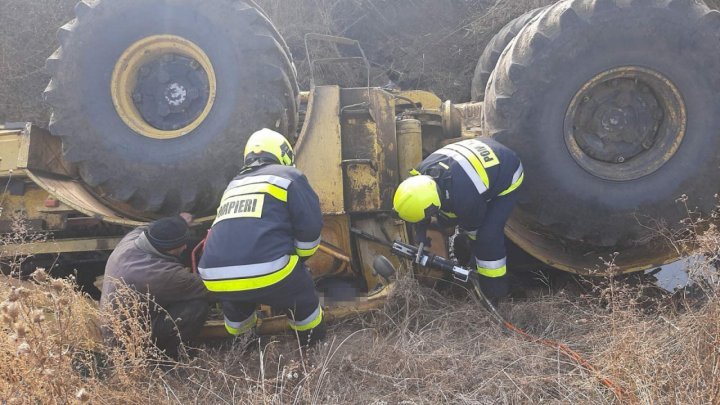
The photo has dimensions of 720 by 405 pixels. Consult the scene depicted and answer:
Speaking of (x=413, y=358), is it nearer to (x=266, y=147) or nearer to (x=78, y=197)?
(x=266, y=147)

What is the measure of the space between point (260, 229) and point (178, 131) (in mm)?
919

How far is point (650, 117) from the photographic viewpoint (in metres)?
Answer: 3.03

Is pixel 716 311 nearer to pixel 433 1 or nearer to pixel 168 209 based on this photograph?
pixel 168 209

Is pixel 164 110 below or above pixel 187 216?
above

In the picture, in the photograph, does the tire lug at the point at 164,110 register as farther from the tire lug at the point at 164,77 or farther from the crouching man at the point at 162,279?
the crouching man at the point at 162,279

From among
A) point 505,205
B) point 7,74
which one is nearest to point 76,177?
point 505,205

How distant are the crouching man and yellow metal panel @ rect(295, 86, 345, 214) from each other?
2.64 feet

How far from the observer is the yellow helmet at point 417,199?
9.60ft

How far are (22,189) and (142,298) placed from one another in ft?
3.83

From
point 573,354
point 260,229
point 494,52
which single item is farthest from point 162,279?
point 494,52

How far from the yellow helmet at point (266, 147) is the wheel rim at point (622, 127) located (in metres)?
1.64

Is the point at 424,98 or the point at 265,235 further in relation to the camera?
the point at 424,98

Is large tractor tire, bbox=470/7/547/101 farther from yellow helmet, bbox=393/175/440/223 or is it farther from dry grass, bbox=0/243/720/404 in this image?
dry grass, bbox=0/243/720/404

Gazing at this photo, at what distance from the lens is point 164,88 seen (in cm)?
316
